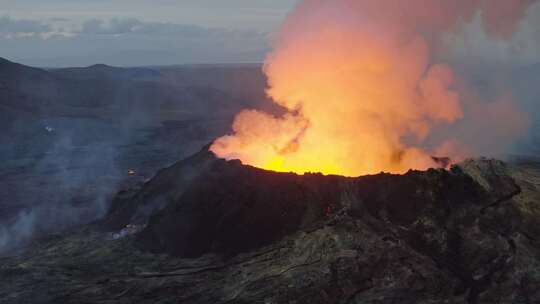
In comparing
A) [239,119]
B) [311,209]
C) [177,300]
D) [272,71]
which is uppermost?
[272,71]

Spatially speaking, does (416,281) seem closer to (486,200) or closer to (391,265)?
(391,265)

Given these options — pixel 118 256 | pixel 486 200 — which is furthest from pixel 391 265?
pixel 118 256

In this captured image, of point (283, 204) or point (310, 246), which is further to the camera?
point (283, 204)

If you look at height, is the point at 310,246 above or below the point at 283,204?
below

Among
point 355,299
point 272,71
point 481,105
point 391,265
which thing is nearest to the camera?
point 355,299

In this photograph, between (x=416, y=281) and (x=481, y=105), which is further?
(x=481, y=105)

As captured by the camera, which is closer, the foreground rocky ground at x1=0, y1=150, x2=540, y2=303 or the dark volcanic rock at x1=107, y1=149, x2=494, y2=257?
the foreground rocky ground at x1=0, y1=150, x2=540, y2=303

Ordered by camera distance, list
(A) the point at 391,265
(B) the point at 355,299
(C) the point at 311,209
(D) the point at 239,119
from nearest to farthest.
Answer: (B) the point at 355,299 < (A) the point at 391,265 < (C) the point at 311,209 < (D) the point at 239,119

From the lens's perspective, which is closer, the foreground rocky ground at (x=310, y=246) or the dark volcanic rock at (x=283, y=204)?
the foreground rocky ground at (x=310, y=246)
